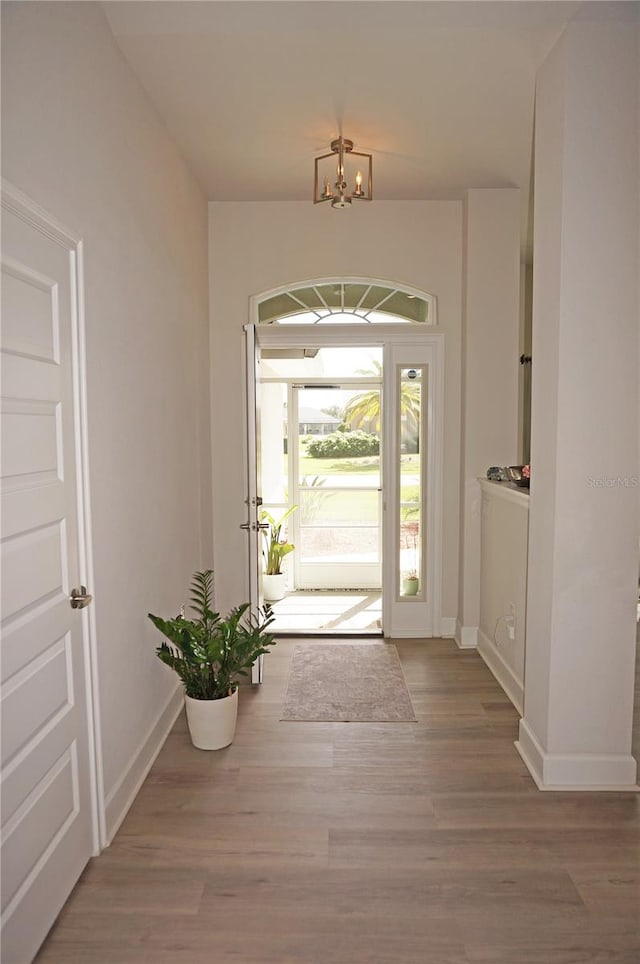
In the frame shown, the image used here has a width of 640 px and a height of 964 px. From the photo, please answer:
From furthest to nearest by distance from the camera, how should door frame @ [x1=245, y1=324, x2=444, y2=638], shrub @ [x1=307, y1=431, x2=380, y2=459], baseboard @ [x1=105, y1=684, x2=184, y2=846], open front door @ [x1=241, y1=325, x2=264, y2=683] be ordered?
shrub @ [x1=307, y1=431, x2=380, y2=459], door frame @ [x1=245, y1=324, x2=444, y2=638], open front door @ [x1=241, y1=325, x2=264, y2=683], baseboard @ [x1=105, y1=684, x2=184, y2=846]

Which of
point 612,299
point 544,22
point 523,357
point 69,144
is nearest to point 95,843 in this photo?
point 69,144

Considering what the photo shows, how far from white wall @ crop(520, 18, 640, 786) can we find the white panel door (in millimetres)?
1823

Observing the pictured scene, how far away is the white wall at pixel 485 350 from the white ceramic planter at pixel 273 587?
6.59ft

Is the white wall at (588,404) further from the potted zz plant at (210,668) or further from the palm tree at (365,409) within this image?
the palm tree at (365,409)

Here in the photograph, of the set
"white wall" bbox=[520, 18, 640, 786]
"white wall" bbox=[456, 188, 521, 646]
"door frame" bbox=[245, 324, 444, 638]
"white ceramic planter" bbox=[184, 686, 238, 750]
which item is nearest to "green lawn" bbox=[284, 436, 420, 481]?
"door frame" bbox=[245, 324, 444, 638]

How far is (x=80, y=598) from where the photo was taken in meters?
2.19

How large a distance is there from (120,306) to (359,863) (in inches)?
89.0

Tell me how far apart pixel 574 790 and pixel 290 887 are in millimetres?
1283

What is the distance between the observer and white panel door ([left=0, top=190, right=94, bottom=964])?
177 cm

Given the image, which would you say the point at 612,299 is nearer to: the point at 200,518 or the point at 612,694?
the point at 612,694

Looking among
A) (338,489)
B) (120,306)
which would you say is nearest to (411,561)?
(338,489)

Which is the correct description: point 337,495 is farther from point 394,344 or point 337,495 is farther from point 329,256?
point 329,256

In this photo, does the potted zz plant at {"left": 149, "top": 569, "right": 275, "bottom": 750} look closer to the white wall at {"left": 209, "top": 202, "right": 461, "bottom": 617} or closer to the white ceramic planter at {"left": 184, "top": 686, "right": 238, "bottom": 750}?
the white ceramic planter at {"left": 184, "top": 686, "right": 238, "bottom": 750}

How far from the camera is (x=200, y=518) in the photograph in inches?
171
